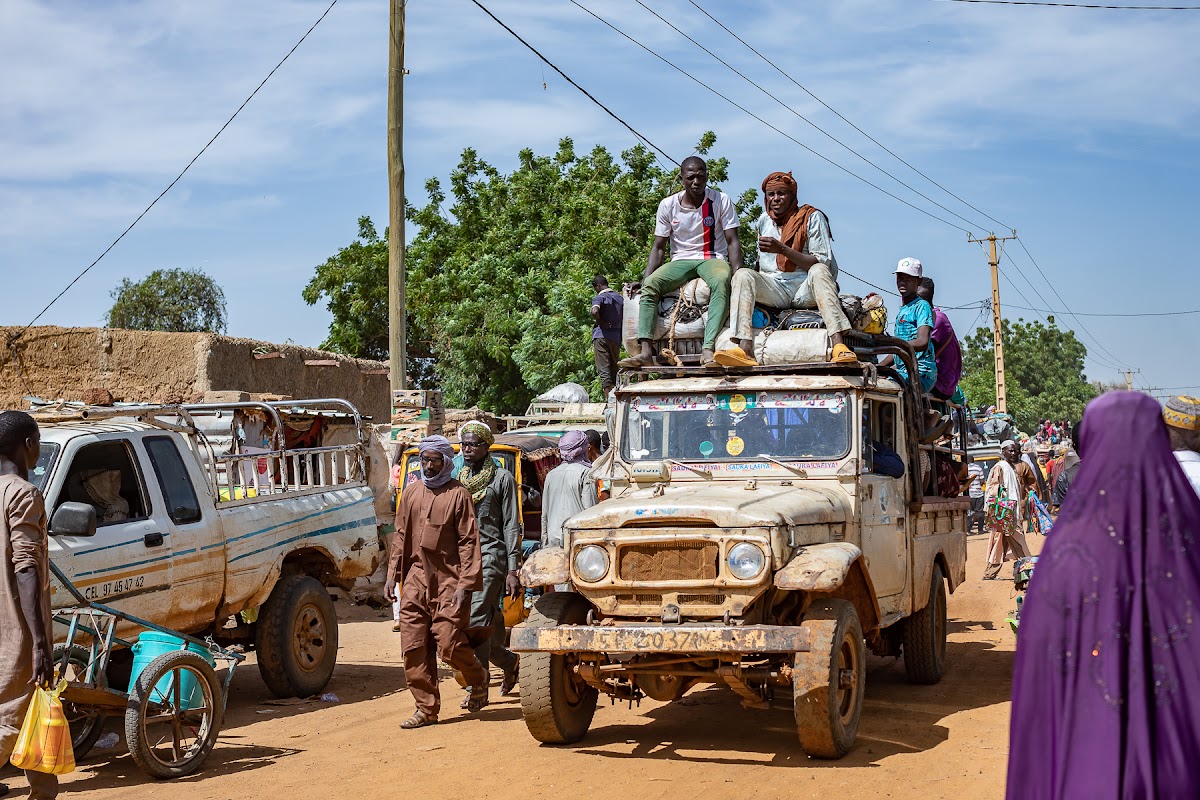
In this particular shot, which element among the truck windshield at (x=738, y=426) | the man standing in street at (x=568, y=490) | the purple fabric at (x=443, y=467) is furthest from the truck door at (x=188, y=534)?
the truck windshield at (x=738, y=426)

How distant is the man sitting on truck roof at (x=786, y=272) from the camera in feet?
30.1

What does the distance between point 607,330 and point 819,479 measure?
3.96 metres

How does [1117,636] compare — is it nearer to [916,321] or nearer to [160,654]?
[160,654]

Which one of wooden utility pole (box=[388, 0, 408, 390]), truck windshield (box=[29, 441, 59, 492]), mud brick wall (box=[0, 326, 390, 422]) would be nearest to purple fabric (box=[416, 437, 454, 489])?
truck windshield (box=[29, 441, 59, 492])

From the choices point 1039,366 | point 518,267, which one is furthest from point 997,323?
point 1039,366

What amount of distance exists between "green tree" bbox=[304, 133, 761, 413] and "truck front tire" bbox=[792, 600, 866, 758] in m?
15.5

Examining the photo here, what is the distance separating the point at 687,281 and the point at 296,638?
4127 millimetres

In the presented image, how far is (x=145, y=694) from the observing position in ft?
24.2

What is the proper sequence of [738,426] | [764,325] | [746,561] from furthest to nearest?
[764,325] → [738,426] → [746,561]

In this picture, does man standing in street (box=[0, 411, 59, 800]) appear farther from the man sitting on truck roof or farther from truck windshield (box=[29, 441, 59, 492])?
the man sitting on truck roof

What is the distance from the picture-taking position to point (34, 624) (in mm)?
5992

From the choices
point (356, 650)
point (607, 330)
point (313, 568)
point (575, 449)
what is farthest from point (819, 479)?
point (356, 650)

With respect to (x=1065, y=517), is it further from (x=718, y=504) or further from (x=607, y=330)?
(x=607, y=330)

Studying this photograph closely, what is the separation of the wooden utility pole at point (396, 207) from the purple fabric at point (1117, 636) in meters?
11.3
